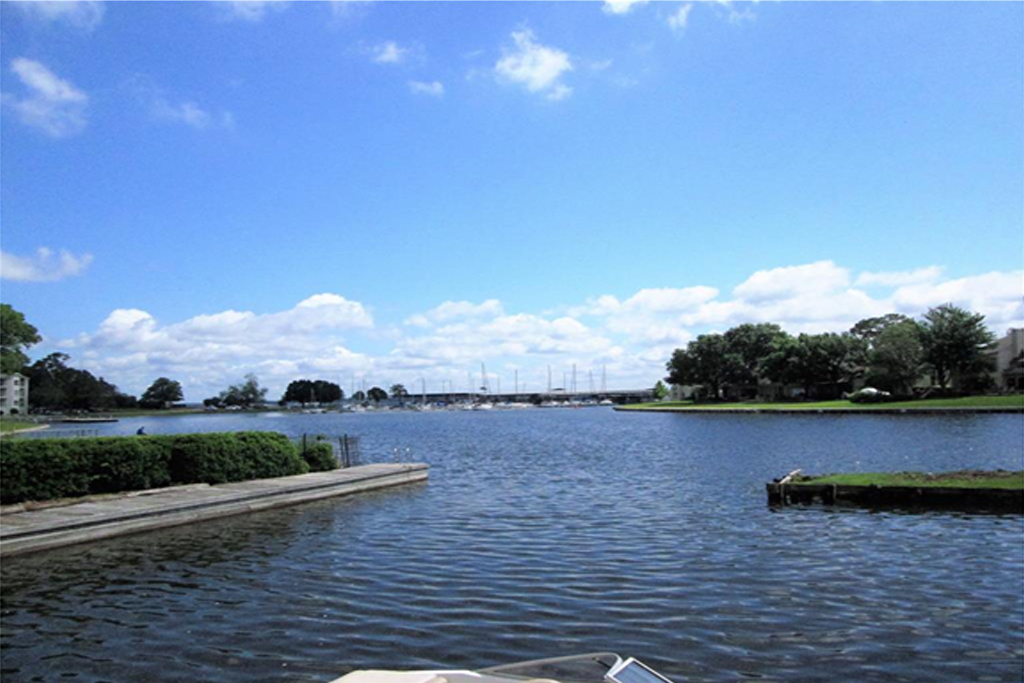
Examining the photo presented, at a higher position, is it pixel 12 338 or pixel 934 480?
pixel 12 338

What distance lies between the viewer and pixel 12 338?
90.1 m

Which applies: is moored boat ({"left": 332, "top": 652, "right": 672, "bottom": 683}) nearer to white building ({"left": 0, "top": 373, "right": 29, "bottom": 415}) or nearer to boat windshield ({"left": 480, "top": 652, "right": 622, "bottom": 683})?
A: boat windshield ({"left": 480, "top": 652, "right": 622, "bottom": 683})

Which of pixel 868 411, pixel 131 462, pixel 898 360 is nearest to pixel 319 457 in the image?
pixel 131 462

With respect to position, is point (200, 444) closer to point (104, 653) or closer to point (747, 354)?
point (104, 653)

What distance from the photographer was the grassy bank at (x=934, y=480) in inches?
845

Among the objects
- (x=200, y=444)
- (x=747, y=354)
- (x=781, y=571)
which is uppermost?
(x=747, y=354)

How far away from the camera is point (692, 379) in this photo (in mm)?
149250

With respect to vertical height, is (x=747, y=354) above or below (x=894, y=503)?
above

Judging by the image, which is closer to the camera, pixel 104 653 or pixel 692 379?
pixel 104 653

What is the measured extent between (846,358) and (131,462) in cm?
11741

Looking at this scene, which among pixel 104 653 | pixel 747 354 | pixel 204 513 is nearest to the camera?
pixel 104 653

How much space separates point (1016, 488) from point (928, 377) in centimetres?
10865

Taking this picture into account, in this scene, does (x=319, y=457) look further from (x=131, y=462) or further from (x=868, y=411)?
(x=868, y=411)

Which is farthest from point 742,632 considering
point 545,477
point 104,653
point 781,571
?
point 545,477
